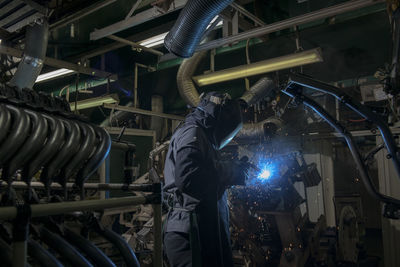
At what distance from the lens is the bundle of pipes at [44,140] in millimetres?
1320

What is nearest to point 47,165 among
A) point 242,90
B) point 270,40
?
point 270,40

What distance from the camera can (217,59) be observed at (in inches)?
251

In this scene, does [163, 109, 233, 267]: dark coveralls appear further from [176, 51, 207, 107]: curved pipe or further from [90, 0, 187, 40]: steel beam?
[176, 51, 207, 107]: curved pipe

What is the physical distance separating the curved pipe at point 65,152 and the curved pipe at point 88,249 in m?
0.28

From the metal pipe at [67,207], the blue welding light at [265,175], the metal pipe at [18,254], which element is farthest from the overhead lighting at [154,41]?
the metal pipe at [18,254]

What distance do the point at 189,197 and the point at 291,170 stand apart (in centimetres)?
216

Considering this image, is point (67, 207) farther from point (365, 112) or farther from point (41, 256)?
point (365, 112)

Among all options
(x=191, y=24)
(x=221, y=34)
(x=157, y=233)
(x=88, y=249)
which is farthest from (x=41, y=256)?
(x=221, y=34)

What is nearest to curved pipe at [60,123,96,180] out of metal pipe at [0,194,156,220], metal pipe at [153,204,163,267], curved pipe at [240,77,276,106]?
metal pipe at [0,194,156,220]

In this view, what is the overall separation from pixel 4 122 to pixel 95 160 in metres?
0.51

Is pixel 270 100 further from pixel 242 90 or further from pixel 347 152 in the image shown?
pixel 347 152

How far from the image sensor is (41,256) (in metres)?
1.26

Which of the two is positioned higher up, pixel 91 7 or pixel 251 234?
pixel 91 7

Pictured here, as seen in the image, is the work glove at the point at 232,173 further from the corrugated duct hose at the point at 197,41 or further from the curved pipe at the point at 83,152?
the corrugated duct hose at the point at 197,41
